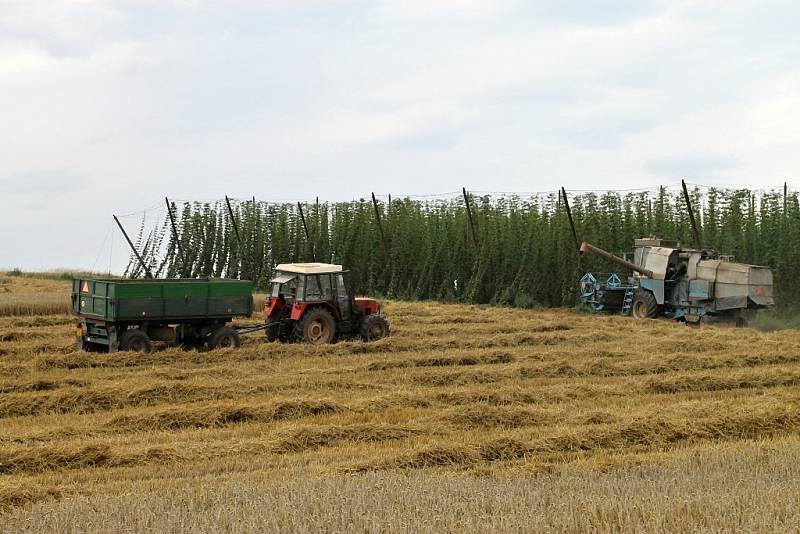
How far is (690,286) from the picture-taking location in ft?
82.9

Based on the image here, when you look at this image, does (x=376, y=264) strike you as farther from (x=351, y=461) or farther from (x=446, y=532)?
(x=446, y=532)

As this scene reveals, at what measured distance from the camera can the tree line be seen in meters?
29.9

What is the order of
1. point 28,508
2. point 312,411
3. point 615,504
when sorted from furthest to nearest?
point 312,411
point 28,508
point 615,504

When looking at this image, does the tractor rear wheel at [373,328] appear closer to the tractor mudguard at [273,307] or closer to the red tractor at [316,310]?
the red tractor at [316,310]

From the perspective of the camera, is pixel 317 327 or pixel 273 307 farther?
pixel 273 307

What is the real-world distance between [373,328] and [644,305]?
8.93 m

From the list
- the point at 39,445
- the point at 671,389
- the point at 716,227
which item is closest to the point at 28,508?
the point at 39,445

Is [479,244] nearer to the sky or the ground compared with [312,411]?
nearer to the sky

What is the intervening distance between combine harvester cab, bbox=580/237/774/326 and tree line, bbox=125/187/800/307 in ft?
11.0

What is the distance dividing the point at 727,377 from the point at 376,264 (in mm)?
20972

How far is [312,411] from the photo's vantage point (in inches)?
501

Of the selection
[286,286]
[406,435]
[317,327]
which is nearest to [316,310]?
[317,327]

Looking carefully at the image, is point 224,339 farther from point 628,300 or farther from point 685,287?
point 628,300

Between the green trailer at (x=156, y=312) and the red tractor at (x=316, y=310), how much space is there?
30.5 inches
